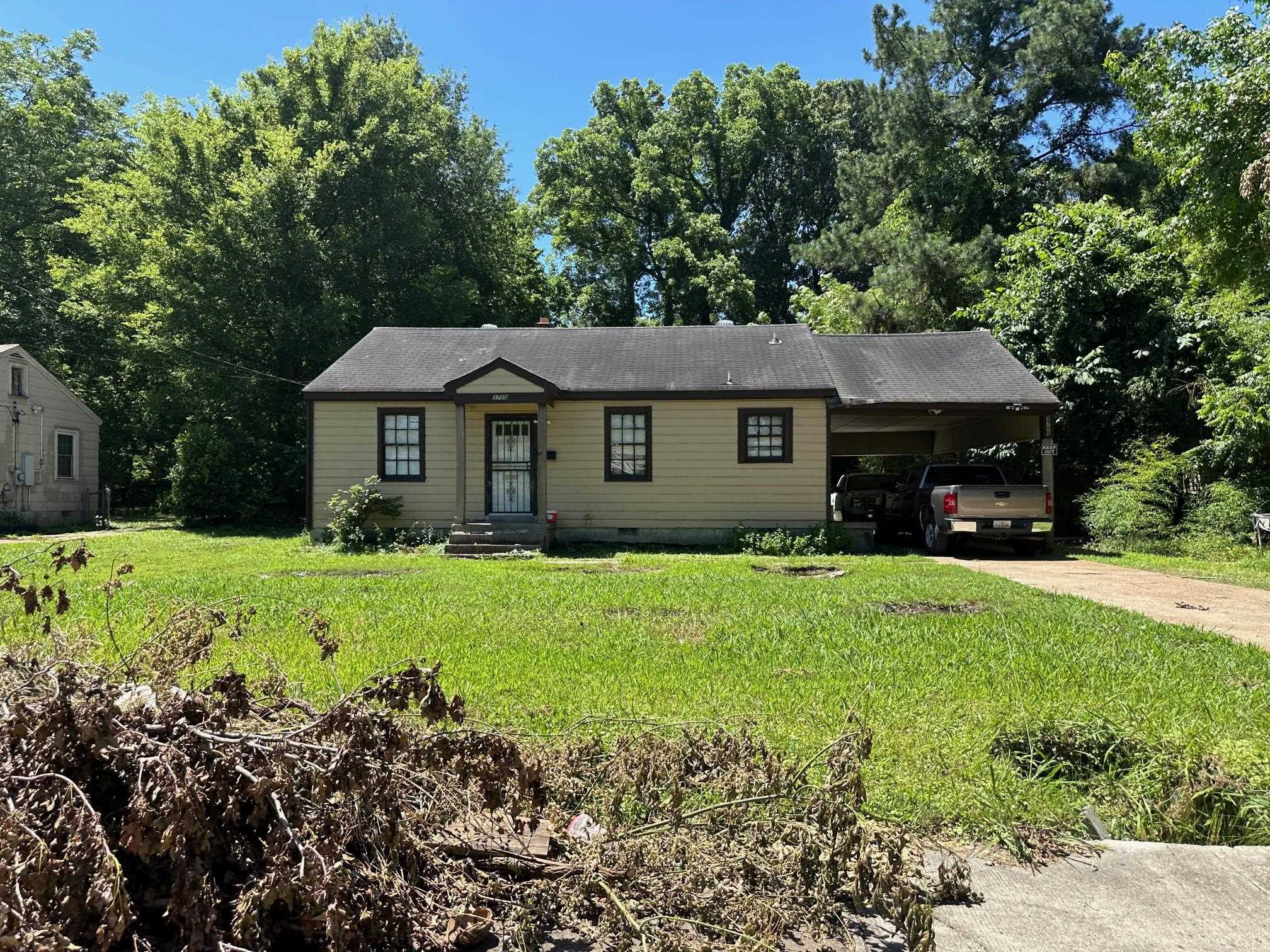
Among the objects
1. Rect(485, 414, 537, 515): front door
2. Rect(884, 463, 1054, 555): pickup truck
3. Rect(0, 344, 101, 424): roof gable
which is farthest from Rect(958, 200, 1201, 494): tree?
Rect(0, 344, 101, 424): roof gable

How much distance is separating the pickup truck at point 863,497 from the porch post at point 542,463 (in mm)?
6817

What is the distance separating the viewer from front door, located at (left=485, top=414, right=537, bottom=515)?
16.1m

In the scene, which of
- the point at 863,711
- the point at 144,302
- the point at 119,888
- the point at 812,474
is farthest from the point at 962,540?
the point at 144,302

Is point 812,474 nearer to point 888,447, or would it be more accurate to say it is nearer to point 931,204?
point 888,447

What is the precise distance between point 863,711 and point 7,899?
12.6ft

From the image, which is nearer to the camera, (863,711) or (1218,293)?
(863,711)

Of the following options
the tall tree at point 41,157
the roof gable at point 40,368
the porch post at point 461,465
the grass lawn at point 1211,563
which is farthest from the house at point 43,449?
→ the grass lawn at point 1211,563

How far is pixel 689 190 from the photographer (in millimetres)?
36250

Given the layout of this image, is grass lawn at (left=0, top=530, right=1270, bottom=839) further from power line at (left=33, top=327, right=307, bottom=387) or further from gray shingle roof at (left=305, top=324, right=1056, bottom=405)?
power line at (left=33, top=327, right=307, bottom=387)

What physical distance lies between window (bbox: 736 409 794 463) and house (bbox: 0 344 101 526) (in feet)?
59.7

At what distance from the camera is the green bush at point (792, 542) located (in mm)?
14766

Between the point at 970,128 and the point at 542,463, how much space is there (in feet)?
66.3

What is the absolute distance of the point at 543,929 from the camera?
254 cm

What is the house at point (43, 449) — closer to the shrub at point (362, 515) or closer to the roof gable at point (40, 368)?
the roof gable at point (40, 368)
